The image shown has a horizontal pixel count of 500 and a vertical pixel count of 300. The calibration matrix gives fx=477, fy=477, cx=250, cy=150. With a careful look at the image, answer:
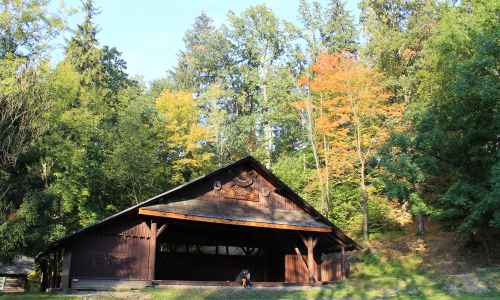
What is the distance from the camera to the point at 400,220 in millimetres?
34219

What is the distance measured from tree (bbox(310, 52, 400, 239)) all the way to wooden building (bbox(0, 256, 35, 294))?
22554 mm

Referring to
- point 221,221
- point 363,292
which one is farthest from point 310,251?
point 221,221

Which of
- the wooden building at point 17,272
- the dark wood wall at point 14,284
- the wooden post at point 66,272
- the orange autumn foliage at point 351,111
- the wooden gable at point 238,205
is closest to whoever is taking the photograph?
the wooden post at point 66,272

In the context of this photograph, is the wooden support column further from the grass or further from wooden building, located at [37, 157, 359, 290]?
the grass

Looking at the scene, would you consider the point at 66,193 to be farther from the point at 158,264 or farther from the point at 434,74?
the point at 434,74

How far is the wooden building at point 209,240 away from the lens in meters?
19.0

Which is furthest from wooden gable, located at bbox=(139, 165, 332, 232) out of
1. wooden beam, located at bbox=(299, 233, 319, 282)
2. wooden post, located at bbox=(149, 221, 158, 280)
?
wooden post, located at bbox=(149, 221, 158, 280)

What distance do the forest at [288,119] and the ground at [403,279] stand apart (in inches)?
55.4

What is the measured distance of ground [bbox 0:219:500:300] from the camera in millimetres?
16391

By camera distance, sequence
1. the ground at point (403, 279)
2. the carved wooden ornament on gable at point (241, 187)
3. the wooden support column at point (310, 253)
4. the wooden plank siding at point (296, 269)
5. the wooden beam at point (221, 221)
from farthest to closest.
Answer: the wooden plank siding at point (296, 269), the wooden support column at point (310, 253), the carved wooden ornament on gable at point (241, 187), the wooden beam at point (221, 221), the ground at point (403, 279)

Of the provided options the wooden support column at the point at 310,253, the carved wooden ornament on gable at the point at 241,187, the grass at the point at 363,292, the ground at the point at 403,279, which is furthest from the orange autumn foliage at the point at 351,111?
the grass at the point at 363,292

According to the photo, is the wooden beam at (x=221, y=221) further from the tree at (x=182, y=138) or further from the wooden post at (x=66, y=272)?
the tree at (x=182, y=138)

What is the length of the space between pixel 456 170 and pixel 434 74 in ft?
30.4

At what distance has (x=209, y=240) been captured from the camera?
79.1 ft
